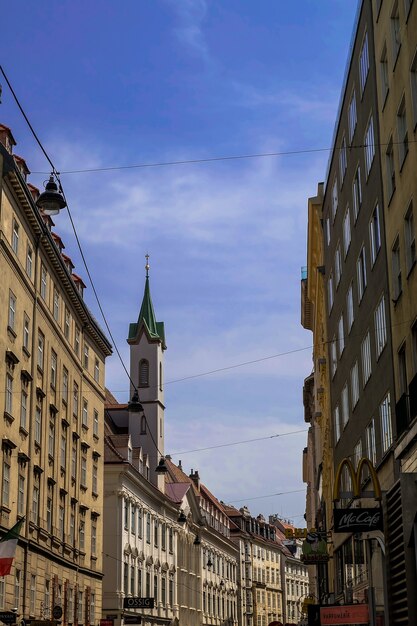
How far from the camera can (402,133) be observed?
2436cm

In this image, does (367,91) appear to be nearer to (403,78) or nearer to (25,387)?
(403,78)

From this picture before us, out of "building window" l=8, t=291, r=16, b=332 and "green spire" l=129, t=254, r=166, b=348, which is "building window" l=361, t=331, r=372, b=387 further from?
"green spire" l=129, t=254, r=166, b=348

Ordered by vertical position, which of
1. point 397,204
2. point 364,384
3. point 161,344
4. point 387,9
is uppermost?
point 161,344

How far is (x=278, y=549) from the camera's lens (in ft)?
492

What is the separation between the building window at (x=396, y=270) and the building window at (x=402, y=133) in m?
2.06

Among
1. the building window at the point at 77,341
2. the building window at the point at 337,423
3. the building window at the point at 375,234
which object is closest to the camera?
the building window at the point at 375,234

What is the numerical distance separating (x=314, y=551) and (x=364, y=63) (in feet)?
75.8

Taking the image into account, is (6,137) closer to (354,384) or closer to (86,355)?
(354,384)

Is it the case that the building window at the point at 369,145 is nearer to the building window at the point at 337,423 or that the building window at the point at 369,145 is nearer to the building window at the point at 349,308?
the building window at the point at 349,308

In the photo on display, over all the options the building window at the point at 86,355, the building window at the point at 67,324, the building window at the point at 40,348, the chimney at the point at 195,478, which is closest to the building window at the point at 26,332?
the building window at the point at 40,348

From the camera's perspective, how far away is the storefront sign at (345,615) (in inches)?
909

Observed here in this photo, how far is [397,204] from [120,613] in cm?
4634

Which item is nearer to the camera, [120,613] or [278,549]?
[120,613]

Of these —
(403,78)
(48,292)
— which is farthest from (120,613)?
(403,78)
